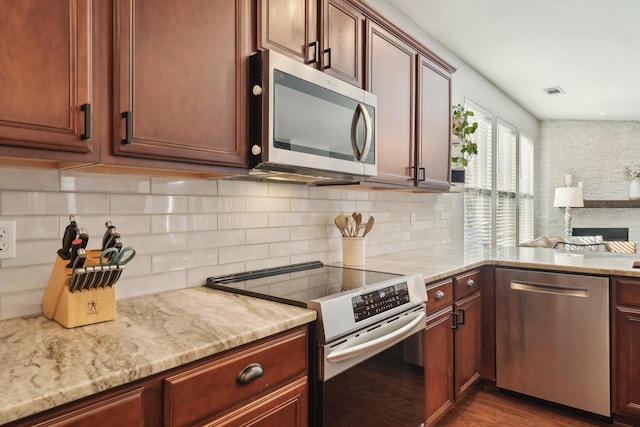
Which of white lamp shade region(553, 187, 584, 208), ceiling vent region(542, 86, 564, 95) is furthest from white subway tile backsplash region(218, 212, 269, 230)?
white lamp shade region(553, 187, 584, 208)

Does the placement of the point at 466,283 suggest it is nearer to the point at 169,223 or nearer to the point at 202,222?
the point at 202,222

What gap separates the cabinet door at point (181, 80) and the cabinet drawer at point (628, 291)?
2.15 metres

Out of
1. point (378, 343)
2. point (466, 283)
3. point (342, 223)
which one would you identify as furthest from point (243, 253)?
point (466, 283)

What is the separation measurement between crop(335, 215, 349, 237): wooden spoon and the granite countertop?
895 millimetres

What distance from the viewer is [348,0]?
1.98m

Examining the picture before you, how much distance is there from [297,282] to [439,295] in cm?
80

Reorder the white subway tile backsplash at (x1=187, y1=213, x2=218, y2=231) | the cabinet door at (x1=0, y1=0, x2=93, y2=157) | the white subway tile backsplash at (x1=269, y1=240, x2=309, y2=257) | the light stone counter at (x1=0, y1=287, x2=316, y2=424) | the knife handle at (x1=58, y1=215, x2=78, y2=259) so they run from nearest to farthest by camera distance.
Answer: the light stone counter at (x1=0, y1=287, x2=316, y2=424)
the cabinet door at (x1=0, y1=0, x2=93, y2=157)
the knife handle at (x1=58, y1=215, x2=78, y2=259)
the white subway tile backsplash at (x1=187, y1=213, x2=218, y2=231)
the white subway tile backsplash at (x1=269, y1=240, x2=309, y2=257)

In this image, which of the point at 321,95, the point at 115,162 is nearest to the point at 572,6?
the point at 321,95

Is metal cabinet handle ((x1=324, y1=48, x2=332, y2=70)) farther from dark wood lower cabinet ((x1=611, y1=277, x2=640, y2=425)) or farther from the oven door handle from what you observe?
dark wood lower cabinet ((x1=611, y1=277, x2=640, y2=425))

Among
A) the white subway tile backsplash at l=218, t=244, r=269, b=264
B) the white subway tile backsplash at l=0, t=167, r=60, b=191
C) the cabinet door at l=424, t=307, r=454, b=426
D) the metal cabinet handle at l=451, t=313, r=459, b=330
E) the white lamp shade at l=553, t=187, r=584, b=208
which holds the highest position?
the white lamp shade at l=553, t=187, r=584, b=208

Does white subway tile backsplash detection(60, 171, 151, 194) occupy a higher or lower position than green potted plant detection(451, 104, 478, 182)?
lower

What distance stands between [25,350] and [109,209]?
0.56 meters

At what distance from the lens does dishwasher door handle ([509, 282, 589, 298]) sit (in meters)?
2.34

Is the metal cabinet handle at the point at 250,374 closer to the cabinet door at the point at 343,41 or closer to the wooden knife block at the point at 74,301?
the wooden knife block at the point at 74,301
